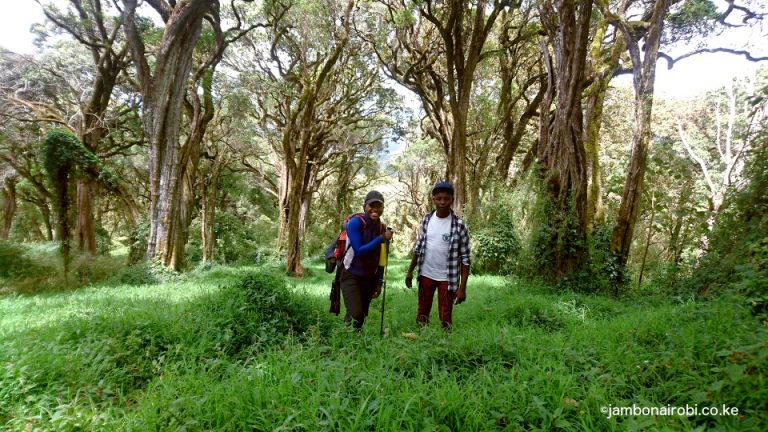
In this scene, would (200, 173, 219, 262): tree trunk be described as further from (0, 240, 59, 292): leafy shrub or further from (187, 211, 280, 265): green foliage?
(0, 240, 59, 292): leafy shrub

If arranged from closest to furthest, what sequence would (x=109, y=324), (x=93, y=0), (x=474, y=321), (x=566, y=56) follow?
1. (x=109, y=324)
2. (x=474, y=321)
3. (x=566, y=56)
4. (x=93, y=0)

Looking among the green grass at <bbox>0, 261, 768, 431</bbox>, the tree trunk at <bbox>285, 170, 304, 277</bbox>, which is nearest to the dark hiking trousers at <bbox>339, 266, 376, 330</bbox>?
the green grass at <bbox>0, 261, 768, 431</bbox>

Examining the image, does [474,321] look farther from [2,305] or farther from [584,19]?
[2,305]

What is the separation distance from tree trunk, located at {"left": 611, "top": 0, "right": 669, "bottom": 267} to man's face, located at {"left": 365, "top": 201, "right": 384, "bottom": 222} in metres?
6.17

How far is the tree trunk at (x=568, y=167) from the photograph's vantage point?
23.3 ft

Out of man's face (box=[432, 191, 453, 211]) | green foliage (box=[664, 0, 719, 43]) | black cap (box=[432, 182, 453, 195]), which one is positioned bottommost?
man's face (box=[432, 191, 453, 211])

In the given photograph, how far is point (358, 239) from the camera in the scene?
4.09 m

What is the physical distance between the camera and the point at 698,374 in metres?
2.56

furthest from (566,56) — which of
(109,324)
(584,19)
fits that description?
(109,324)

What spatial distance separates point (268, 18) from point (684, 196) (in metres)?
13.2

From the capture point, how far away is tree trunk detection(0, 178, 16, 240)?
19.0 m

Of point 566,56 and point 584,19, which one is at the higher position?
point 584,19

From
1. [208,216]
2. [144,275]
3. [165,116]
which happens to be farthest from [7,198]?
[144,275]

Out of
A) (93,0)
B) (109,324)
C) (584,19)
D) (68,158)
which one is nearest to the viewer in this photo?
(109,324)
